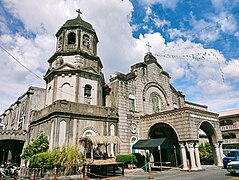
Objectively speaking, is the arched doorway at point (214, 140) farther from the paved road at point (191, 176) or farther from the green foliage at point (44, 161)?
the green foliage at point (44, 161)

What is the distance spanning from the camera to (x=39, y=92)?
27609 mm

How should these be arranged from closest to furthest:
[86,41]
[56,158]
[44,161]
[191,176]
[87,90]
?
1. [191,176]
2. [44,161]
3. [56,158]
4. [87,90]
5. [86,41]

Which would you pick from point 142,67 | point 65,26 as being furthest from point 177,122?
point 65,26

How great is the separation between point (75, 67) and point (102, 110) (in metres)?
5.73

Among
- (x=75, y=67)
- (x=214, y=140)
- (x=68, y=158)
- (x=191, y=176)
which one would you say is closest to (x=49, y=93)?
(x=75, y=67)

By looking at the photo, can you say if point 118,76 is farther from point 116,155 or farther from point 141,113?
point 116,155

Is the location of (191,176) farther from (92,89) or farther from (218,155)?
(92,89)

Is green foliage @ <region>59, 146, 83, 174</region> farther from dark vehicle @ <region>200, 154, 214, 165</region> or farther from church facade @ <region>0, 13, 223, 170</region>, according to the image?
dark vehicle @ <region>200, 154, 214, 165</region>

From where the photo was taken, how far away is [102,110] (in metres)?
20.2

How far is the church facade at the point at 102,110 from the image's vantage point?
701 inches

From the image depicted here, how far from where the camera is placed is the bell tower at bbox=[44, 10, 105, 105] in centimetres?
2089

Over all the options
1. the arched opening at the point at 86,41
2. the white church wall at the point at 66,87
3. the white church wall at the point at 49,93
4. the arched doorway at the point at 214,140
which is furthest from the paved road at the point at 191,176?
the arched opening at the point at 86,41

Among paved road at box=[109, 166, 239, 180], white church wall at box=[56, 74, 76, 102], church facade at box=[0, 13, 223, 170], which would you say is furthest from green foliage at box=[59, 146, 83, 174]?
white church wall at box=[56, 74, 76, 102]

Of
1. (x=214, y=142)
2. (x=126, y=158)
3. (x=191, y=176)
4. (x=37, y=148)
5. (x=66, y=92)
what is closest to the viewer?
(x=191, y=176)
